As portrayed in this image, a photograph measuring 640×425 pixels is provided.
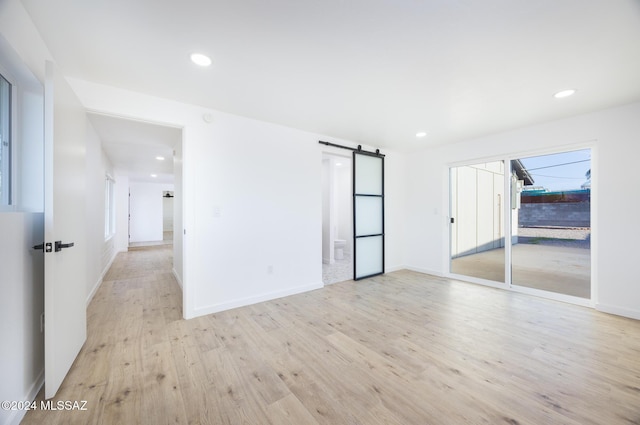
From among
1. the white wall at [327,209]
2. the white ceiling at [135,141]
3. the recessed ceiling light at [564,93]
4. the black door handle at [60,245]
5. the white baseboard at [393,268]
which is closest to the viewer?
the black door handle at [60,245]

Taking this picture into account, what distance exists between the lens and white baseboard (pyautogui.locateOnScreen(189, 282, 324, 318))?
9.55ft

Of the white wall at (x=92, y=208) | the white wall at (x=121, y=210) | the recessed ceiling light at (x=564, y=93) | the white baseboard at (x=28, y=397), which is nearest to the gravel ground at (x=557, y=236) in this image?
the recessed ceiling light at (x=564, y=93)

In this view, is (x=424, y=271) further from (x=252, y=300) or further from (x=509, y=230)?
(x=252, y=300)

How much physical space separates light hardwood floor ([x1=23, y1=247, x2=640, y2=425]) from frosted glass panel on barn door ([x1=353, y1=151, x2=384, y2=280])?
130 cm

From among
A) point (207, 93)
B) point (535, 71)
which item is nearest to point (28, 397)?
point (207, 93)

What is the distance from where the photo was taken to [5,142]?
159 centimetres

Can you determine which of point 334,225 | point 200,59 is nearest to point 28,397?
point 200,59

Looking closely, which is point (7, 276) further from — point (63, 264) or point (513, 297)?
point (513, 297)

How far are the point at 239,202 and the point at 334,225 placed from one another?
3.42 metres

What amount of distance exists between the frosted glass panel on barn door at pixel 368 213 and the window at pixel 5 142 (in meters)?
3.78

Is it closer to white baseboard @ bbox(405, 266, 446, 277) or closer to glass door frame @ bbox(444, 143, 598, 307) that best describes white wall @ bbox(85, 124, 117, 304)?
white baseboard @ bbox(405, 266, 446, 277)

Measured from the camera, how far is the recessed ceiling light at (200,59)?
193 cm

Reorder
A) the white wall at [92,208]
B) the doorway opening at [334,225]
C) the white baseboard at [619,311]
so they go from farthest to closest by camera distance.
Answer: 1. the doorway opening at [334,225]
2. the white wall at [92,208]
3. the white baseboard at [619,311]

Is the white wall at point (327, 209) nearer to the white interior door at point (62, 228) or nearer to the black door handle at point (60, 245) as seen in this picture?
the white interior door at point (62, 228)
